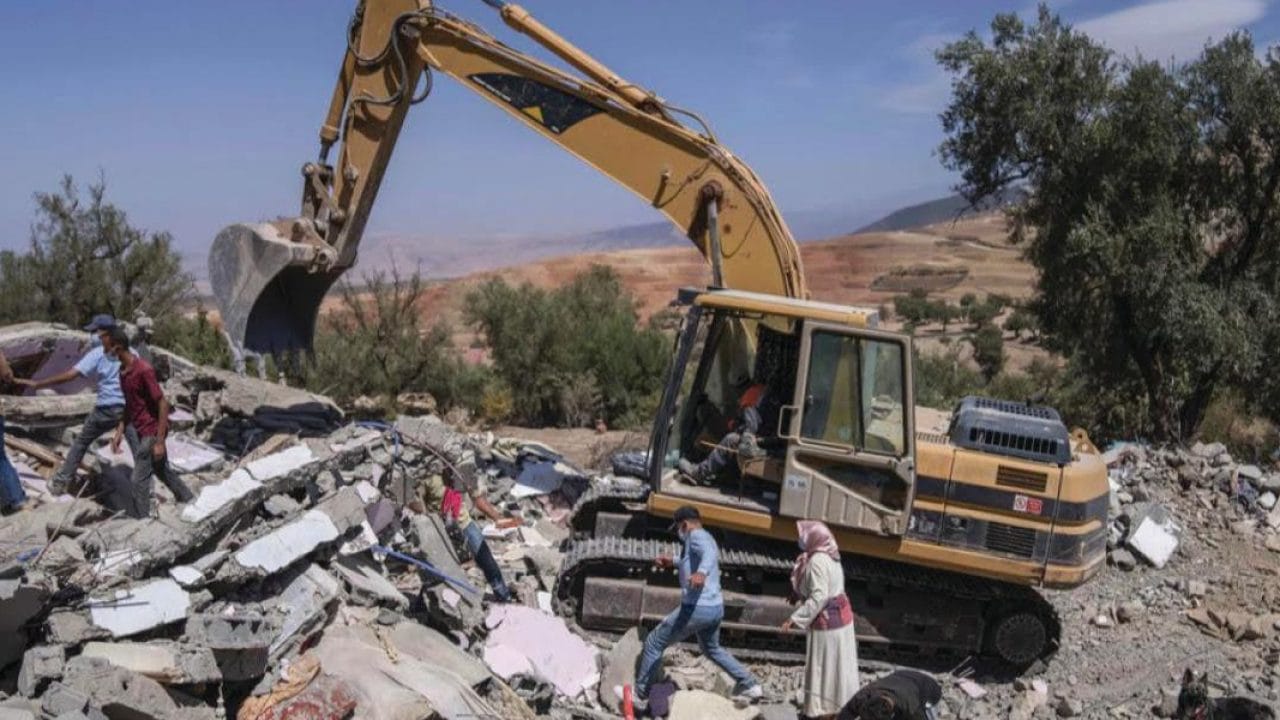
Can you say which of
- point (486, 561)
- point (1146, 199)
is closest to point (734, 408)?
point (486, 561)

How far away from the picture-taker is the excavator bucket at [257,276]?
8852mm

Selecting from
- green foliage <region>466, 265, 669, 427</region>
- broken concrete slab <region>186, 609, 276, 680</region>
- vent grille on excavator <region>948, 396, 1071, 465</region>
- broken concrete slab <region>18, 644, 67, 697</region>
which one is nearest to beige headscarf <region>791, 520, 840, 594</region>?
vent grille on excavator <region>948, 396, 1071, 465</region>

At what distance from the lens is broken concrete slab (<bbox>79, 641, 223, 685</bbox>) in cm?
620

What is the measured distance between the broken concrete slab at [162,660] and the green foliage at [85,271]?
1290 cm

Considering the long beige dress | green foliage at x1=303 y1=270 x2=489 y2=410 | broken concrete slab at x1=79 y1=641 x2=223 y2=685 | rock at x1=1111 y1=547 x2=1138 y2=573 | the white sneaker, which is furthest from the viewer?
green foliage at x1=303 y1=270 x2=489 y2=410

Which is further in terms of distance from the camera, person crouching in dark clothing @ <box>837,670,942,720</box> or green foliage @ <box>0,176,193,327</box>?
green foliage @ <box>0,176,193,327</box>

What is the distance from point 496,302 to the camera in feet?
72.8

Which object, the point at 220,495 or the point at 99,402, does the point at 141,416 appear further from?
the point at 220,495

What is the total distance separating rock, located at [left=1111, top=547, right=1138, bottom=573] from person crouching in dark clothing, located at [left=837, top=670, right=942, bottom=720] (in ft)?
19.4

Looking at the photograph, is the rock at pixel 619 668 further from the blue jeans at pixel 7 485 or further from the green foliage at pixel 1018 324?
the green foliage at pixel 1018 324

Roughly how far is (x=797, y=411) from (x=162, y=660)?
4.22 metres

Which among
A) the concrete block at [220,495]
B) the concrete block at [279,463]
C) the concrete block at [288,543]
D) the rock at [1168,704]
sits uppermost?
the concrete block at [279,463]

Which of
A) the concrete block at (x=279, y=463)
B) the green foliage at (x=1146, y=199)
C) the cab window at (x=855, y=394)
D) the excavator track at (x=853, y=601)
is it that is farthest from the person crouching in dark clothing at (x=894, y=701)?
the green foliage at (x=1146, y=199)

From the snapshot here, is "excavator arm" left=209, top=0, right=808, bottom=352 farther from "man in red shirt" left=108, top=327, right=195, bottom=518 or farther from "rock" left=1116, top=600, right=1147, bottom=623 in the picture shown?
"rock" left=1116, top=600, right=1147, bottom=623
